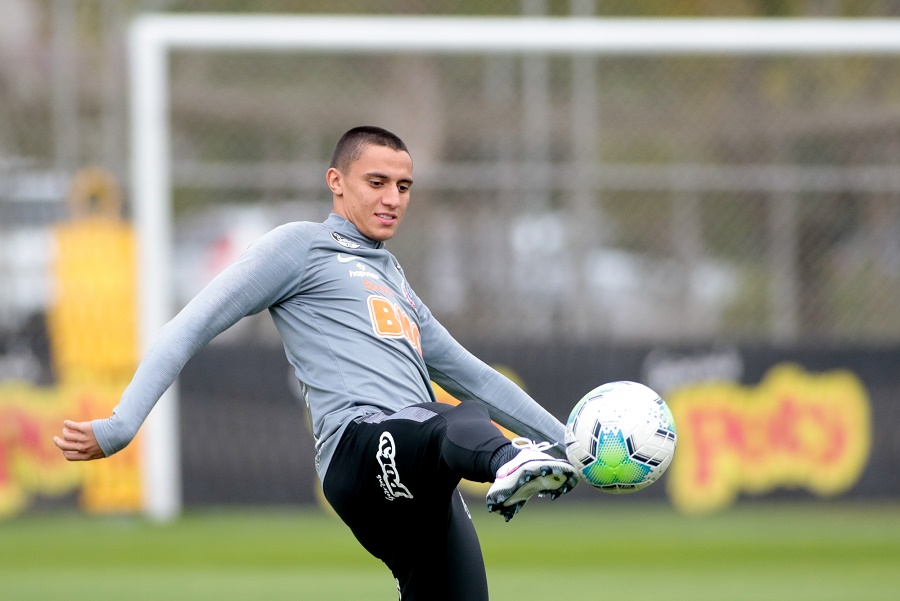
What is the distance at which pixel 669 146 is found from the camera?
1477cm

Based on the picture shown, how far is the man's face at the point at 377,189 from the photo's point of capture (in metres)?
5.11

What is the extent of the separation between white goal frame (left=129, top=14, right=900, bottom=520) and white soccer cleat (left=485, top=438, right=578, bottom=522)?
836cm

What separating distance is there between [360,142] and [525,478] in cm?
161

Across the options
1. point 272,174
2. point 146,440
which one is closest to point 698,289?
point 272,174

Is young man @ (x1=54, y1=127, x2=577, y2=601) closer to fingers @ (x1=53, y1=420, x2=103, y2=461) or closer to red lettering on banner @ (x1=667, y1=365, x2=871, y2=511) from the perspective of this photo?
fingers @ (x1=53, y1=420, x2=103, y2=461)

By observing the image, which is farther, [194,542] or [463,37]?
[463,37]

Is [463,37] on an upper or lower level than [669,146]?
upper

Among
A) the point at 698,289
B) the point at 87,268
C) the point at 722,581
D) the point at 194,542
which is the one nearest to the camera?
the point at 722,581

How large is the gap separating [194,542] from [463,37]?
5.00 meters

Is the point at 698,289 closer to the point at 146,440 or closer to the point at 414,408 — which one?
the point at 146,440

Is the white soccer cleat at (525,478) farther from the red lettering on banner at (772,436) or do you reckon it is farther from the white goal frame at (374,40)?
the white goal frame at (374,40)

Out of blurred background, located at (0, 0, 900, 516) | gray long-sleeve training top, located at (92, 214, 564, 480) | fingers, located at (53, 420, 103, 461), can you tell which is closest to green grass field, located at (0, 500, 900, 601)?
blurred background, located at (0, 0, 900, 516)

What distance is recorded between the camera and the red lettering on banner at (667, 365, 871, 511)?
40.7 feet

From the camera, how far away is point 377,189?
16.8ft
